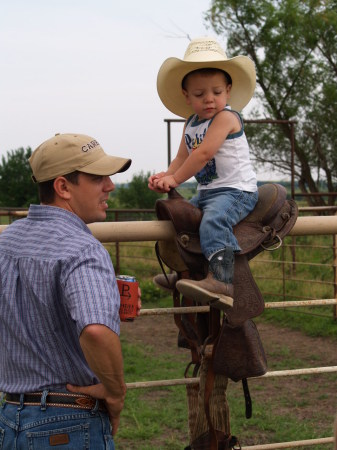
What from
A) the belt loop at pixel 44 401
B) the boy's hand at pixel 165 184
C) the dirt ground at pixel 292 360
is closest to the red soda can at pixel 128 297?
→ the belt loop at pixel 44 401

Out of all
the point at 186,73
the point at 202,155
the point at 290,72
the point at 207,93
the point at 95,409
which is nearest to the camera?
the point at 95,409

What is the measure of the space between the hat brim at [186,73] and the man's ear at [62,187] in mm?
1042

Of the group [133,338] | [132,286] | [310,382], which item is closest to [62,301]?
[132,286]

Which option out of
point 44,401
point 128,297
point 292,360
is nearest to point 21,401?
point 44,401

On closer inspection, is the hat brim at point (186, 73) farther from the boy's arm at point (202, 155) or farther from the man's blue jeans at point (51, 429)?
the man's blue jeans at point (51, 429)

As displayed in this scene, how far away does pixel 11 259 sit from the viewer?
1715 mm

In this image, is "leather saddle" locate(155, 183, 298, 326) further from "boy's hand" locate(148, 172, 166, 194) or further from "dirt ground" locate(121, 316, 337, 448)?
"dirt ground" locate(121, 316, 337, 448)

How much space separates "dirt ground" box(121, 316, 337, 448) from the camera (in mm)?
5188

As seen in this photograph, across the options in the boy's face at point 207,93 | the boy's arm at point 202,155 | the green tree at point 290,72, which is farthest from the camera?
the green tree at point 290,72

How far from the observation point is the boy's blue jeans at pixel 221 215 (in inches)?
92.2

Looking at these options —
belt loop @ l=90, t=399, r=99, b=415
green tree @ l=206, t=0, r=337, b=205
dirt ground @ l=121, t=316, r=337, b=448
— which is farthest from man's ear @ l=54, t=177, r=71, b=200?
green tree @ l=206, t=0, r=337, b=205

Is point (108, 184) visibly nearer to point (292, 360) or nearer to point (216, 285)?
point (216, 285)

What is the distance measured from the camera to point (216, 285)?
2.26m

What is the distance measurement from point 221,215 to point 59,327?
0.87 m
